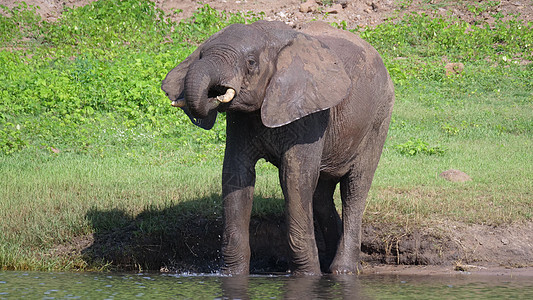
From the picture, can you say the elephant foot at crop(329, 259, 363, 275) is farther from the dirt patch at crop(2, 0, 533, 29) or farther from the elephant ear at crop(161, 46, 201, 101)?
the dirt patch at crop(2, 0, 533, 29)

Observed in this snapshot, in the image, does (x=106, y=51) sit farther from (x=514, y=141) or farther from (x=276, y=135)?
(x=276, y=135)

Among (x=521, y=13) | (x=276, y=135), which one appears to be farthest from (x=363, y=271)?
(x=521, y=13)

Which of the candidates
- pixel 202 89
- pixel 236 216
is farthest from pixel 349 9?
pixel 202 89

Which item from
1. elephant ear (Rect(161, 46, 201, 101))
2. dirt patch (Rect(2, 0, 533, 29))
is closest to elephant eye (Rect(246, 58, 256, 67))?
elephant ear (Rect(161, 46, 201, 101))

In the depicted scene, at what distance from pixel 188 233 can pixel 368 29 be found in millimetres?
10994

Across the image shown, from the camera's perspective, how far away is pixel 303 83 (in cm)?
639

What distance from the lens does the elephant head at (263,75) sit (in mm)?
5824

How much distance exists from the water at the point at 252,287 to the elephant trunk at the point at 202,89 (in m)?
1.40

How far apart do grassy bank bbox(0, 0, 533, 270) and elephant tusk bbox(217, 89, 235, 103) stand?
2559mm

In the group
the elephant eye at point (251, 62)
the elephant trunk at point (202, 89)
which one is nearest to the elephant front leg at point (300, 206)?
the elephant eye at point (251, 62)

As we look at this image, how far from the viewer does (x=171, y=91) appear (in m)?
6.32

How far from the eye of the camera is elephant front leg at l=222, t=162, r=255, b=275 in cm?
661

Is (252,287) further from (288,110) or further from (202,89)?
(202,89)

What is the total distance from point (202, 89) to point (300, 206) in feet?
5.19
